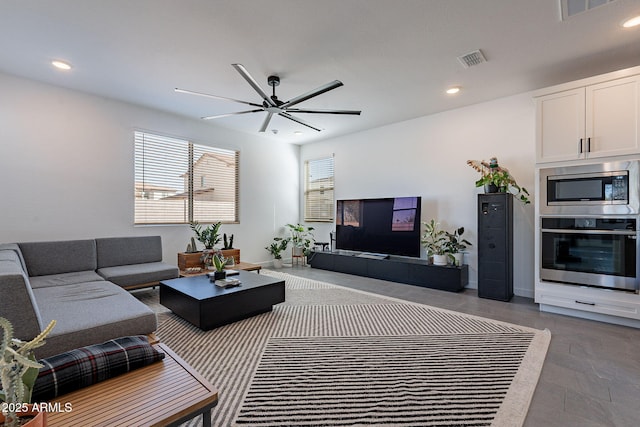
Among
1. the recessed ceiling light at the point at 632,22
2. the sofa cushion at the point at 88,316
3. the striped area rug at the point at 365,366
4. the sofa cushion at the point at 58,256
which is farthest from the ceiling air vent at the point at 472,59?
the sofa cushion at the point at 58,256

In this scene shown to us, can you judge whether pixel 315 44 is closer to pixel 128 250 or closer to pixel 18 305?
pixel 18 305

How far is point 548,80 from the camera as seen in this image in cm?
356

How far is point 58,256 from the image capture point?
3547 mm

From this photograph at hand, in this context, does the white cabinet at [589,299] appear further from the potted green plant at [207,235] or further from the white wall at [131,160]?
the potted green plant at [207,235]

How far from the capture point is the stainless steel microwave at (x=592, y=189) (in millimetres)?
2865

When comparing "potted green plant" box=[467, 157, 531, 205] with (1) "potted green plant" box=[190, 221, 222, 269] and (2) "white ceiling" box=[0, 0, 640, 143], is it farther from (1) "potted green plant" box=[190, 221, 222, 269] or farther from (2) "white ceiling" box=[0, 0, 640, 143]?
(1) "potted green plant" box=[190, 221, 222, 269]

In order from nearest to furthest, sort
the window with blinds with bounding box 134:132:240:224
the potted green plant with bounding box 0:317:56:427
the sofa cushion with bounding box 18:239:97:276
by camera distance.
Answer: the potted green plant with bounding box 0:317:56:427 < the sofa cushion with bounding box 18:239:97:276 < the window with blinds with bounding box 134:132:240:224

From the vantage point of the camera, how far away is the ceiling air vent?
2979mm

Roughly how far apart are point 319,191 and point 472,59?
4.03 m

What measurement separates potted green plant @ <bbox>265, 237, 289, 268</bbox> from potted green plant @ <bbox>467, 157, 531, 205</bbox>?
12.7 feet

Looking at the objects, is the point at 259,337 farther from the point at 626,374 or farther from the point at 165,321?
the point at 626,374

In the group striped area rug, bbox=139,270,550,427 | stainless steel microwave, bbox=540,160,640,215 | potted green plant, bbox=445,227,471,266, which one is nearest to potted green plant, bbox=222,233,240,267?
striped area rug, bbox=139,270,550,427

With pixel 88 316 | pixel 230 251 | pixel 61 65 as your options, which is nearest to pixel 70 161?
pixel 61 65

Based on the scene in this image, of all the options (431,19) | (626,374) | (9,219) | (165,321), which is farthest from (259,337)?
(9,219)
